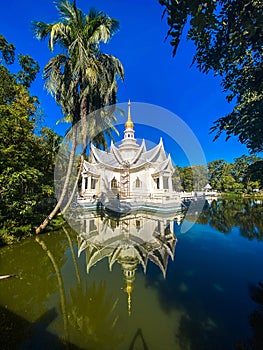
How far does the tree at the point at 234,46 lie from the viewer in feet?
5.62

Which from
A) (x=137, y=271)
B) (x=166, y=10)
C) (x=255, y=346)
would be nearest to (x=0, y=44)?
(x=166, y=10)

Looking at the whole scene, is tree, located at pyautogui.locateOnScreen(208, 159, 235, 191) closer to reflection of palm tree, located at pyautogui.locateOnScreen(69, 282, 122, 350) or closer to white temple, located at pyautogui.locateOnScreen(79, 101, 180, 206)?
white temple, located at pyautogui.locateOnScreen(79, 101, 180, 206)

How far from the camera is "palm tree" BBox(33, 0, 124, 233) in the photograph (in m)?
7.00

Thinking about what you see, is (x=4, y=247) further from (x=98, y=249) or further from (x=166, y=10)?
(x=166, y=10)

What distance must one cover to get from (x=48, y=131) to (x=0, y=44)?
630 cm

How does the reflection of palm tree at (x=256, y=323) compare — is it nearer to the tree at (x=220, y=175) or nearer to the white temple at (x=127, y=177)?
the white temple at (x=127, y=177)

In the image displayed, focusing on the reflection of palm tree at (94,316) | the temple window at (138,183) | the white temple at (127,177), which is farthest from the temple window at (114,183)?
the reflection of palm tree at (94,316)

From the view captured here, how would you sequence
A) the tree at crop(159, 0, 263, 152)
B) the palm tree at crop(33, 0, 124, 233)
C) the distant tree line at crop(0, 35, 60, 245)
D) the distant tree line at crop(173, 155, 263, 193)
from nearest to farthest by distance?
the tree at crop(159, 0, 263, 152) < the distant tree line at crop(0, 35, 60, 245) < the palm tree at crop(33, 0, 124, 233) < the distant tree line at crop(173, 155, 263, 193)

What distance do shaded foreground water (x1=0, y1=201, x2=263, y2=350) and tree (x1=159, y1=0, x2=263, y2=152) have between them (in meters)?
3.07

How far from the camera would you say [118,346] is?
2.11 meters

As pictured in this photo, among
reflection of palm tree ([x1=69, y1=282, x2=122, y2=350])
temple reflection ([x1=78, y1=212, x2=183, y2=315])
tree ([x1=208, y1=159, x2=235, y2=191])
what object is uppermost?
tree ([x1=208, y1=159, x2=235, y2=191])

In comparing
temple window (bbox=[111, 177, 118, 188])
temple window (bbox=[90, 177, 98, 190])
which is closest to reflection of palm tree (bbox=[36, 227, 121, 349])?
temple window (bbox=[111, 177, 118, 188])

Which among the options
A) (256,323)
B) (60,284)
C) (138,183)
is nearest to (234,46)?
(256,323)

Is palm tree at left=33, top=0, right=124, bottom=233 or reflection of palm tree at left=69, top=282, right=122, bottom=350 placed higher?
palm tree at left=33, top=0, right=124, bottom=233
